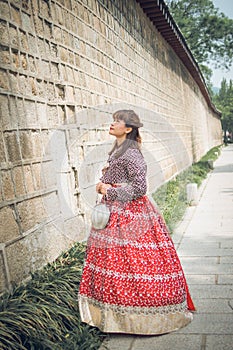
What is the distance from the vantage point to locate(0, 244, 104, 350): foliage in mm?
2428

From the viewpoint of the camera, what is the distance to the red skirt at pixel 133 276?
110 inches

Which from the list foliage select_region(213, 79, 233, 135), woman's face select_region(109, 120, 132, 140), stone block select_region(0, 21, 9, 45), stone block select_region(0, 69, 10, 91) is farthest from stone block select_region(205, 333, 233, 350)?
foliage select_region(213, 79, 233, 135)

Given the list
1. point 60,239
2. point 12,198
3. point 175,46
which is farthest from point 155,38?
point 12,198

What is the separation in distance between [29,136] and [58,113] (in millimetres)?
695

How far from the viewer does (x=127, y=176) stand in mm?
2836

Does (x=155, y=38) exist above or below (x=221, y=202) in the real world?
above

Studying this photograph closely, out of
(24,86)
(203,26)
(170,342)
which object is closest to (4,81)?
(24,86)

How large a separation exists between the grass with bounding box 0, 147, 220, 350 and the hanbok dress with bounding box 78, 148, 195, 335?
0.13m

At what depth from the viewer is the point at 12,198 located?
3.00m

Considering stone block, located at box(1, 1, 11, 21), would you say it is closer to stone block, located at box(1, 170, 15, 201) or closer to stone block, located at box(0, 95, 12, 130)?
stone block, located at box(0, 95, 12, 130)

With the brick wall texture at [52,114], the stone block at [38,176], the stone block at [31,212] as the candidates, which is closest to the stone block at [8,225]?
the brick wall texture at [52,114]

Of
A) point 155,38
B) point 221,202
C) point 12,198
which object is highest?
point 155,38

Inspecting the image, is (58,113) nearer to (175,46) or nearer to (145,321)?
(145,321)

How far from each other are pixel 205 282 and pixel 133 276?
1.27 m
